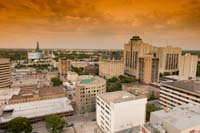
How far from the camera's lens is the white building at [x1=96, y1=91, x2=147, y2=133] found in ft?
31.8

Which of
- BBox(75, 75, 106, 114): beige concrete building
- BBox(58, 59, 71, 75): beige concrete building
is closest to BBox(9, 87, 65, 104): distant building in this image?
BBox(75, 75, 106, 114): beige concrete building

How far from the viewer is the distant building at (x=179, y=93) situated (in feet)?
38.3

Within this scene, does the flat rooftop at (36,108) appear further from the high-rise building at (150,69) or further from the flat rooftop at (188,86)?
the high-rise building at (150,69)

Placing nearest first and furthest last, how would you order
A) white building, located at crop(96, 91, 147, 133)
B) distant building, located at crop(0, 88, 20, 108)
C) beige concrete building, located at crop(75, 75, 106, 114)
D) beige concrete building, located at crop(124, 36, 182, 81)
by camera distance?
white building, located at crop(96, 91, 147, 133)
beige concrete building, located at crop(75, 75, 106, 114)
distant building, located at crop(0, 88, 20, 108)
beige concrete building, located at crop(124, 36, 182, 81)

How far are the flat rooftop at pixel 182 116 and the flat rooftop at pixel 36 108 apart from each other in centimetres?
833

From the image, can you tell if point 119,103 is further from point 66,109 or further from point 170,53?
point 170,53

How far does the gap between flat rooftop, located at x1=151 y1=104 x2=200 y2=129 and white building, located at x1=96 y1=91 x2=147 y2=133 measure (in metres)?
2.64

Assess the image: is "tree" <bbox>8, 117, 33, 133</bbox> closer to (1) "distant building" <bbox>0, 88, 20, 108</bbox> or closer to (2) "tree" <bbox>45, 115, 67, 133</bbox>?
(2) "tree" <bbox>45, 115, 67, 133</bbox>

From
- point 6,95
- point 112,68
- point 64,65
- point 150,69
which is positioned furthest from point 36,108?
point 112,68

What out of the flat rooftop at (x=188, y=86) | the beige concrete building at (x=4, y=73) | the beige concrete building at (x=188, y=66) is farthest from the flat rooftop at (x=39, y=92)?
the beige concrete building at (x=188, y=66)

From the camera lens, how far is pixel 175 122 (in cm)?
654

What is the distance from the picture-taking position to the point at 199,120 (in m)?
6.90

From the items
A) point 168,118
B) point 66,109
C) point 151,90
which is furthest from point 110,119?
point 151,90

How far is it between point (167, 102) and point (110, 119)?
21.8ft
